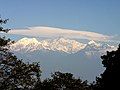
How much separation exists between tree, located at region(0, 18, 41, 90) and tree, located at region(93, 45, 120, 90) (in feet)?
32.0

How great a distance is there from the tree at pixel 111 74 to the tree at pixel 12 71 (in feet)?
32.0

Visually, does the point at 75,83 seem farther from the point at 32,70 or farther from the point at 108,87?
the point at 32,70

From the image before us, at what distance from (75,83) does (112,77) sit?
128 ft

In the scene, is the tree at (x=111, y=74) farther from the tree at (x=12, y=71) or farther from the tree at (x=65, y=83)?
the tree at (x=65, y=83)

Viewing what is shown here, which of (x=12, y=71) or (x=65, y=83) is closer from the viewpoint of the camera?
(x=12, y=71)

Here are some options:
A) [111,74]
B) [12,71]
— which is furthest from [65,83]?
[12,71]

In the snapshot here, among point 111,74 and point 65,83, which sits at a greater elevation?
point 111,74

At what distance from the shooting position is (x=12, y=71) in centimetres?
3469

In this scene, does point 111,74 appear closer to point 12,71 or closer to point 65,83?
point 12,71

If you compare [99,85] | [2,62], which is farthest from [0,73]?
[99,85]

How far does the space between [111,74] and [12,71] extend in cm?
1271

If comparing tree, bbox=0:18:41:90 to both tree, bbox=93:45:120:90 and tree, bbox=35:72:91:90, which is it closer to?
tree, bbox=93:45:120:90

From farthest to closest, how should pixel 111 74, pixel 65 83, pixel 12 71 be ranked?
1. pixel 65 83
2. pixel 111 74
3. pixel 12 71

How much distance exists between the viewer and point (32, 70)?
36.6 m
